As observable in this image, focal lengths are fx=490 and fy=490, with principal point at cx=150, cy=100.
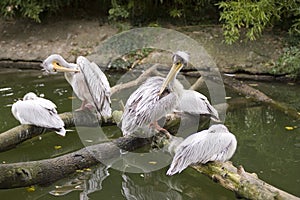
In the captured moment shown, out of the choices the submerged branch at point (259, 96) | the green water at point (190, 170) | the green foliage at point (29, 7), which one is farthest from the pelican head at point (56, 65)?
the green foliage at point (29, 7)

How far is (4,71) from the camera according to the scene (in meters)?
6.83

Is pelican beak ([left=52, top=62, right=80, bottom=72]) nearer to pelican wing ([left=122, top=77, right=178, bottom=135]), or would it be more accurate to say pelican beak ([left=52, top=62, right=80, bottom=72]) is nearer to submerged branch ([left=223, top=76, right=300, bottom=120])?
pelican wing ([left=122, top=77, right=178, bottom=135])

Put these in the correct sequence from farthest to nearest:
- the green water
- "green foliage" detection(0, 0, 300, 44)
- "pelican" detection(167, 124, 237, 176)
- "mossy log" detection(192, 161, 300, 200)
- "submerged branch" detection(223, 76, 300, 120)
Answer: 1. "green foliage" detection(0, 0, 300, 44)
2. "submerged branch" detection(223, 76, 300, 120)
3. the green water
4. "pelican" detection(167, 124, 237, 176)
5. "mossy log" detection(192, 161, 300, 200)

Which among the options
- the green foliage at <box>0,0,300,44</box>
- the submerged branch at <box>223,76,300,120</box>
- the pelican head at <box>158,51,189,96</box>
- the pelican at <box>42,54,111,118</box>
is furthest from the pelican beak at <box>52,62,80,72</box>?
the green foliage at <box>0,0,300,44</box>

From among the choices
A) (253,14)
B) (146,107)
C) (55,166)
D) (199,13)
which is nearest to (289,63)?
(253,14)

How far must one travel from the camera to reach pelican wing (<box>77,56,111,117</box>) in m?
3.73

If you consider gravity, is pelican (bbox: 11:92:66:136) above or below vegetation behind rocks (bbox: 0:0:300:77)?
below

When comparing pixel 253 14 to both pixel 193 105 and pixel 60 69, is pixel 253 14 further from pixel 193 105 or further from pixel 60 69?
pixel 60 69

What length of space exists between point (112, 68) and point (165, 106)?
355cm

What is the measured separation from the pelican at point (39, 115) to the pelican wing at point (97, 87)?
32 cm

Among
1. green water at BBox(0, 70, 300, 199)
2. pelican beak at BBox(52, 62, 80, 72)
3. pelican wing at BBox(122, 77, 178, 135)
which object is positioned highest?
pelican beak at BBox(52, 62, 80, 72)

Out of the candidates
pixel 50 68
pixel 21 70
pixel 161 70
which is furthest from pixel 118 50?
pixel 50 68

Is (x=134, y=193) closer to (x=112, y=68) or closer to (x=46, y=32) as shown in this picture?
(x=112, y=68)

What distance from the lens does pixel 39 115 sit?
3.68 m
